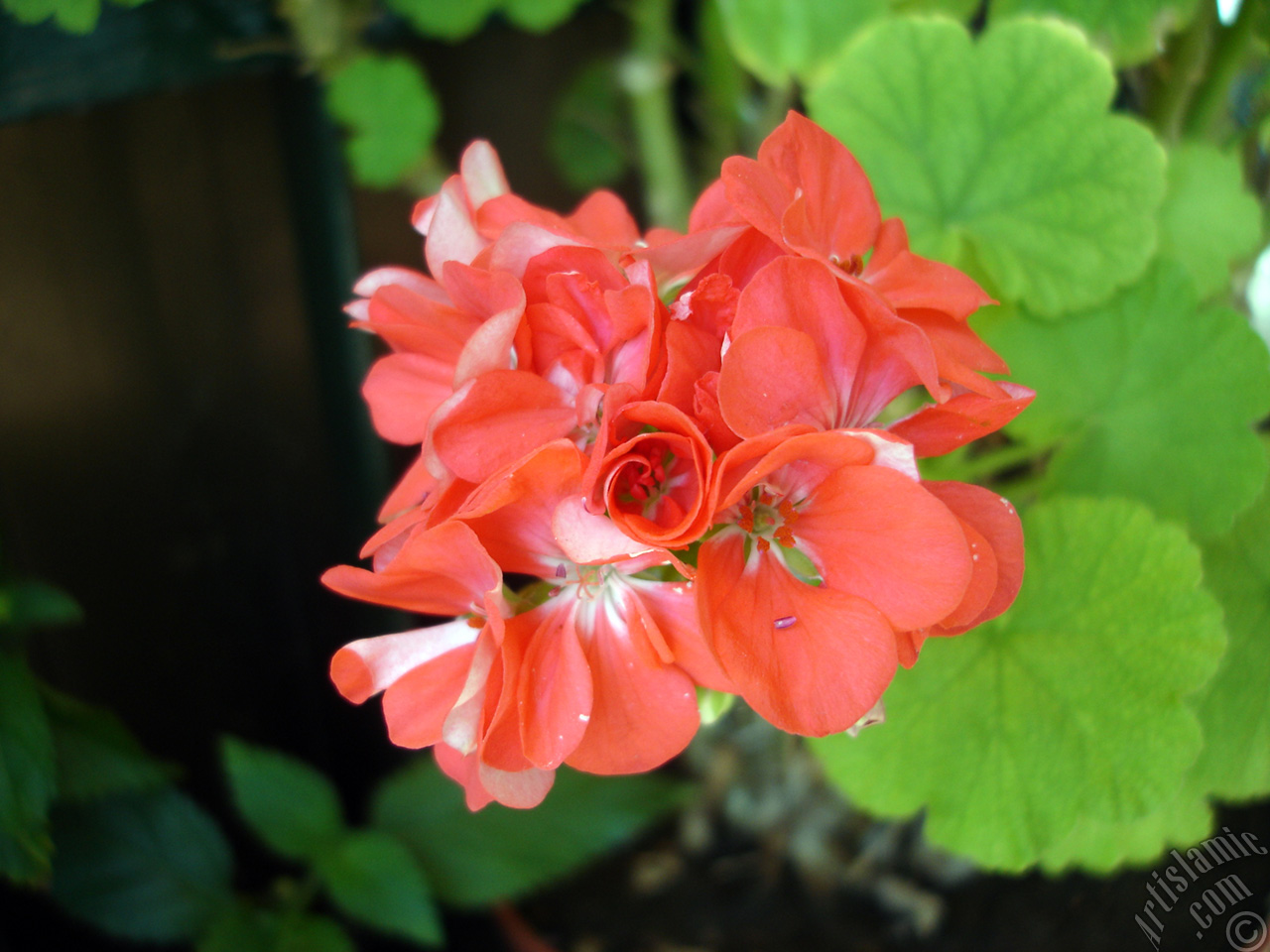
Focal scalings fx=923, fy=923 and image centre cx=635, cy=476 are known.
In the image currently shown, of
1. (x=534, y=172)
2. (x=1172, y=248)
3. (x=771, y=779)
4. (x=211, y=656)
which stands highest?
(x=534, y=172)

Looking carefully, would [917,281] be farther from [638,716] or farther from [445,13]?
[445,13]

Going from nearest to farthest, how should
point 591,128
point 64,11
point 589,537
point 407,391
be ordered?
point 589,537 < point 407,391 < point 64,11 < point 591,128

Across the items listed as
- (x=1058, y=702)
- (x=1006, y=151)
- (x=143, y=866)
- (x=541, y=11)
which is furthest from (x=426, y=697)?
(x=143, y=866)

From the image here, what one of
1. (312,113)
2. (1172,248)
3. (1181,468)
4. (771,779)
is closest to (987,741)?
(1181,468)

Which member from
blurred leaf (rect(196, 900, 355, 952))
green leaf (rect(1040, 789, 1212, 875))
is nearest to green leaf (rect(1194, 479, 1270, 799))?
green leaf (rect(1040, 789, 1212, 875))

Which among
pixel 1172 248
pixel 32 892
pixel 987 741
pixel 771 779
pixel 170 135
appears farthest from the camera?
pixel 771 779

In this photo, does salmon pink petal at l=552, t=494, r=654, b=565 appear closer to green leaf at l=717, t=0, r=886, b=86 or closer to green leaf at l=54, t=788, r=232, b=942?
green leaf at l=717, t=0, r=886, b=86

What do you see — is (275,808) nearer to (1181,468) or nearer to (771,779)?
(771,779)
